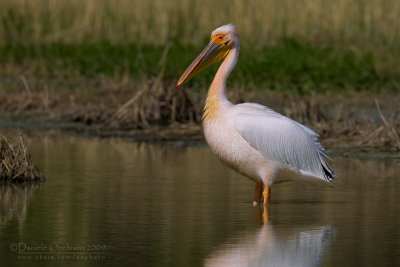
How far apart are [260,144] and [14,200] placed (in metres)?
1.67

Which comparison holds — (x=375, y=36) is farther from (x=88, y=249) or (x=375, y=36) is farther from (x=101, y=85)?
(x=88, y=249)

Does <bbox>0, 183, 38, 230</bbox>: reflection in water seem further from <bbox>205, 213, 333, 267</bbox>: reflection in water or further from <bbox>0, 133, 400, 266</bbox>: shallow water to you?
<bbox>205, 213, 333, 267</bbox>: reflection in water

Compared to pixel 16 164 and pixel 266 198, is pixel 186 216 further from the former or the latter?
pixel 16 164

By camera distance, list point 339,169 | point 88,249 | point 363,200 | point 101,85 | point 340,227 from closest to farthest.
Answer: point 88,249 < point 340,227 < point 363,200 < point 339,169 < point 101,85

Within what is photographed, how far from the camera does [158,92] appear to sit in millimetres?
12836

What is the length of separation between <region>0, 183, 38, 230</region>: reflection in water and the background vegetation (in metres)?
4.85

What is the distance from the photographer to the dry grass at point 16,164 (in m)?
9.29

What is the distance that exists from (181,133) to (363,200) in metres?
3.89

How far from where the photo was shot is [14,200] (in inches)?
348

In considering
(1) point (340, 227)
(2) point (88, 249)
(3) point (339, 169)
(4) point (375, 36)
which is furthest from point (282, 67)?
(2) point (88, 249)

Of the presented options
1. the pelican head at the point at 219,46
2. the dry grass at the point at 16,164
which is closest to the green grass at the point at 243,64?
the pelican head at the point at 219,46

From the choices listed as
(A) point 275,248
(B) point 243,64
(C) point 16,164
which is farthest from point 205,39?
(A) point 275,248

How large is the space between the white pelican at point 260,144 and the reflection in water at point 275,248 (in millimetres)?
932

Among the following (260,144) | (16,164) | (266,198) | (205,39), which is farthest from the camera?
(205,39)
